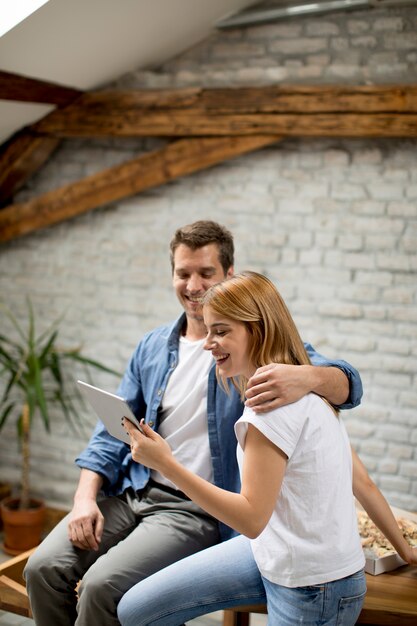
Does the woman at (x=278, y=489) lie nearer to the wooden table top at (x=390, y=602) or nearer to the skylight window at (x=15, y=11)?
the wooden table top at (x=390, y=602)

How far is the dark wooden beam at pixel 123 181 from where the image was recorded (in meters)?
4.13

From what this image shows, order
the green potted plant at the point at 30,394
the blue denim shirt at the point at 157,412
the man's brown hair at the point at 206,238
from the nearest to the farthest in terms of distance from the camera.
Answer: the blue denim shirt at the point at 157,412 < the man's brown hair at the point at 206,238 < the green potted plant at the point at 30,394

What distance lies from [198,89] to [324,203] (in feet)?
3.16

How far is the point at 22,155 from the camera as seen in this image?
14.8 feet

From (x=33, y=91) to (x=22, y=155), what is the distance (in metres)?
0.61

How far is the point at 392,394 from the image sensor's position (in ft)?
13.1

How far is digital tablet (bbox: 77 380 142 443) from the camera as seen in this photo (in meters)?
2.06

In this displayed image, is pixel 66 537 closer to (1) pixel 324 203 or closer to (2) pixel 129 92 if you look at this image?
(1) pixel 324 203

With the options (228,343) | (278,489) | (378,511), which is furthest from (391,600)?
(228,343)

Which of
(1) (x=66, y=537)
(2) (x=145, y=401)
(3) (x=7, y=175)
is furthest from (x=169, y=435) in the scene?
(3) (x=7, y=175)

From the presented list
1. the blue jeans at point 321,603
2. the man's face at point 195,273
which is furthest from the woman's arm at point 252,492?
the man's face at point 195,273

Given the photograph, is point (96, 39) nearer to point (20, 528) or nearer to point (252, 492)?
point (20, 528)

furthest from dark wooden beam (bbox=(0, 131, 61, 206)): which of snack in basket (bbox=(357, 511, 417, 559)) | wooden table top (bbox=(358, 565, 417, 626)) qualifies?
wooden table top (bbox=(358, 565, 417, 626))

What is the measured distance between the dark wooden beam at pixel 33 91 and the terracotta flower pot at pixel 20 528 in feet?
7.59
